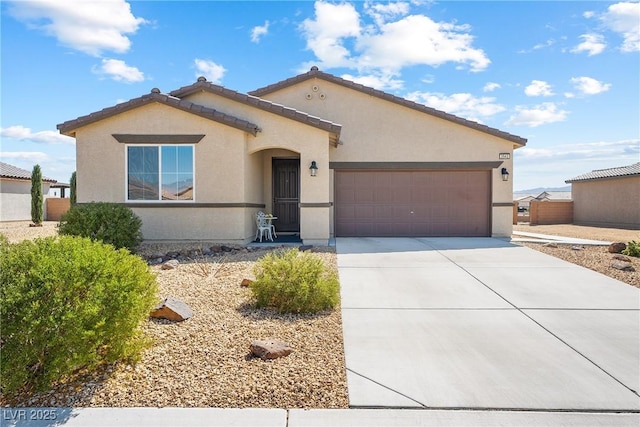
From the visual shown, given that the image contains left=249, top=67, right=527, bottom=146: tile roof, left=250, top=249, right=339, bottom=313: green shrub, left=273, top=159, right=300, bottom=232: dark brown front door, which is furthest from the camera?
left=273, top=159, right=300, bottom=232: dark brown front door

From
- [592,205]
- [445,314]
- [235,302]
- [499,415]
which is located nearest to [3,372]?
[235,302]

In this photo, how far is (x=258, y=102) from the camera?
1198 cm

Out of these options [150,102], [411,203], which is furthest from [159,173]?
[411,203]

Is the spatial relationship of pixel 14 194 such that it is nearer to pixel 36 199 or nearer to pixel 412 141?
pixel 36 199

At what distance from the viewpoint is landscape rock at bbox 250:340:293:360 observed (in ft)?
13.7

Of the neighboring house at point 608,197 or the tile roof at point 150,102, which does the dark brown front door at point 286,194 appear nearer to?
the tile roof at point 150,102

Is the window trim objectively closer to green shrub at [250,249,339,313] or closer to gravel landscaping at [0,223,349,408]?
green shrub at [250,249,339,313]

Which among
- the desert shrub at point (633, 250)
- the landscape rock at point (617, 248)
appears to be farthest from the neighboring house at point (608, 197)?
the desert shrub at point (633, 250)

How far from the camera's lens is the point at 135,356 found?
3.98 metres

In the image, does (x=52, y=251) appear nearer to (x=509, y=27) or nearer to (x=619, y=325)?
(x=619, y=325)

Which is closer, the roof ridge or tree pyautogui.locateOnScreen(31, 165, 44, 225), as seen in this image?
the roof ridge

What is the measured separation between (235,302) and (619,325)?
531 centimetres

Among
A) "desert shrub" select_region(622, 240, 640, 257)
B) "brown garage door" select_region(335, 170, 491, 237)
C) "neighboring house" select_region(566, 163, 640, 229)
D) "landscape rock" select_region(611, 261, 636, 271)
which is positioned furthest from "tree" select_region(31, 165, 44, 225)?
"neighboring house" select_region(566, 163, 640, 229)

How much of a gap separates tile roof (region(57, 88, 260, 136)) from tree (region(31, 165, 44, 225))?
14383 mm
